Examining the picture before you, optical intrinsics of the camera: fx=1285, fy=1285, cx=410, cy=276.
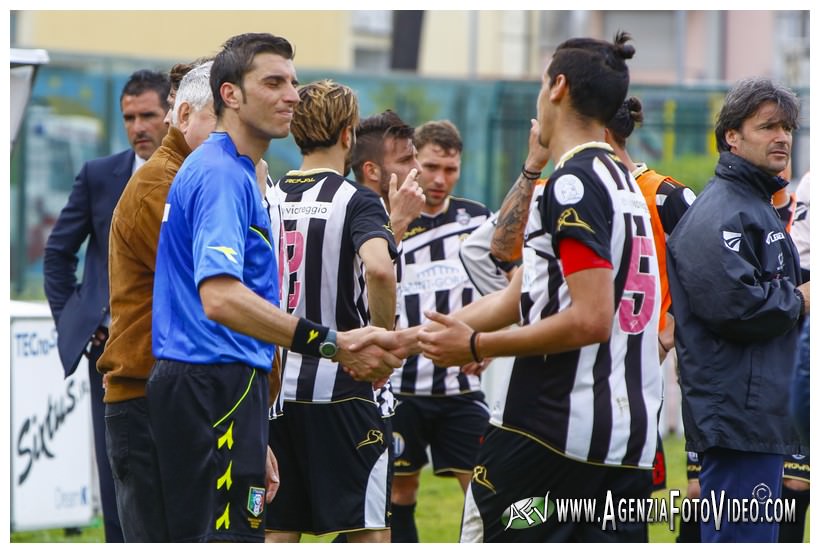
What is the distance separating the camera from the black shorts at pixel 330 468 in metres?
5.48

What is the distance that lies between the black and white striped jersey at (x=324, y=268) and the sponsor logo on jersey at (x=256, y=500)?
1173 millimetres

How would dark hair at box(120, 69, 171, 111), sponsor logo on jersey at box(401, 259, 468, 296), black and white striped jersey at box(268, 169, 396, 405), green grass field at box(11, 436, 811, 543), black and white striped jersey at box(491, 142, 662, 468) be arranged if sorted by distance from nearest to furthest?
black and white striped jersey at box(491, 142, 662, 468) < black and white striped jersey at box(268, 169, 396, 405) < dark hair at box(120, 69, 171, 111) < sponsor logo on jersey at box(401, 259, 468, 296) < green grass field at box(11, 436, 811, 543)

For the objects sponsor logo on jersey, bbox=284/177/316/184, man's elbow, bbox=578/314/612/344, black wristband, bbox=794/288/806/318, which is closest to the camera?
man's elbow, bbox=578/314/612/344

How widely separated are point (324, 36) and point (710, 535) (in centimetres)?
3166

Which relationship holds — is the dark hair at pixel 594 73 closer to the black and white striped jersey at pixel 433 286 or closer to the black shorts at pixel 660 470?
the black shorts at pixel 660 470

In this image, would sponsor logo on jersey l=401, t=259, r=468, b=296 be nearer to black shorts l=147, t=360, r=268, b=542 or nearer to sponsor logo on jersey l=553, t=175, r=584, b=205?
black shorts l=147, t=360, r=268, b=542

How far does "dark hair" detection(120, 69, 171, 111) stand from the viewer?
6632 millimetres

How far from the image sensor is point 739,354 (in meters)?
4.92

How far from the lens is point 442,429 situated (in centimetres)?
739

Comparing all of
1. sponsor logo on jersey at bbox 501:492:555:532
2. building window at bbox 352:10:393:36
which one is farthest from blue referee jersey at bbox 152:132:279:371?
building window at bbox 352:10:393:36

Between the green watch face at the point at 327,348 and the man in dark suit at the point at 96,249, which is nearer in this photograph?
the green watch face at the point at 327,348

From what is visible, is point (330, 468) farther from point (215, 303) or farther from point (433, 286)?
point (433, 286)

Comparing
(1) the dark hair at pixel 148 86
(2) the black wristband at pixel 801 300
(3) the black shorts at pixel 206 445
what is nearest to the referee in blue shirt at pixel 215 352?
(3) the black shorts at pixel 206 445

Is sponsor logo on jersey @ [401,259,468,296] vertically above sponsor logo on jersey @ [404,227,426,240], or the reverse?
sponsor logo on jersey @ [404,227,426,240]
